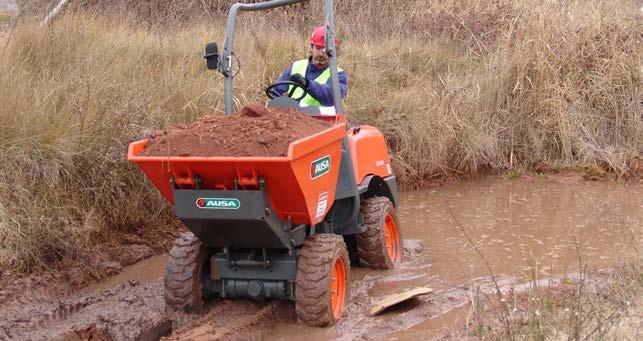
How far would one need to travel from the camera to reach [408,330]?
4844 mm

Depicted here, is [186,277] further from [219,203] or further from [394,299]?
[394,299]

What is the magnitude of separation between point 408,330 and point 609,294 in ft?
3.69

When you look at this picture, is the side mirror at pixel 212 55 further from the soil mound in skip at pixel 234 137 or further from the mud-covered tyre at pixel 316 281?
the mud-covered tyre at pixel 316 281

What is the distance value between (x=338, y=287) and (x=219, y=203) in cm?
112

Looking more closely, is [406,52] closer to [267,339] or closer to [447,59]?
[447,59]

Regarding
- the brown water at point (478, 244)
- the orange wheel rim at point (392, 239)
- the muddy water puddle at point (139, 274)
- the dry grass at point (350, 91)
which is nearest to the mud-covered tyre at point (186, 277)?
Answer: the brown water at point (478, 244)

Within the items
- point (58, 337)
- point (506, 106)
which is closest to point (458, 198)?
point (506, 106)

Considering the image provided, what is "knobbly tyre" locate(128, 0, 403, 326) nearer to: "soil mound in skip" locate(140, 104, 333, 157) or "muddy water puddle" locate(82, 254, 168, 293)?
"soil mound in skip" locate(140, 104, 333, 157)

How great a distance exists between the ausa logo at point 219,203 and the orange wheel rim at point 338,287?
867 millimetres

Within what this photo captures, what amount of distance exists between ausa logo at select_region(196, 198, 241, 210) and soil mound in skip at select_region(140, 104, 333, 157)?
24cm

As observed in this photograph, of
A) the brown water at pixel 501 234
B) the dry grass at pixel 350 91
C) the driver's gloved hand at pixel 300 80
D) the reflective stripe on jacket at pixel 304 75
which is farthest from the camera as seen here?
the dry grass at pixel 350 91

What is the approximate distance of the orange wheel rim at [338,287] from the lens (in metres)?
5.03

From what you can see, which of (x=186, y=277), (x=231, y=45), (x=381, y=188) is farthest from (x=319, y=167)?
(x=381, y=188)

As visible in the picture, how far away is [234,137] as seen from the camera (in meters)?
4.45
